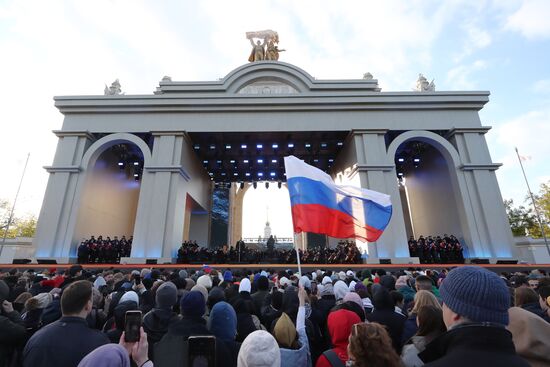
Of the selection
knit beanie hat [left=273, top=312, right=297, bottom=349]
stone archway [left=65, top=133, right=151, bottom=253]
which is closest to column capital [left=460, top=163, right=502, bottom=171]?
knit beanie hat [left=273, top=312, right=297, bottom=349]

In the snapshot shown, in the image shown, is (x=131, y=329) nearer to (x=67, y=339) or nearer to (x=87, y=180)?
(x=67, y=339)

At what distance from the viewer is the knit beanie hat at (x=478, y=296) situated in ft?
4.69

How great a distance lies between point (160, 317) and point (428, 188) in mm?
25138

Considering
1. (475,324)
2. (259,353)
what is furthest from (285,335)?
(475,324)

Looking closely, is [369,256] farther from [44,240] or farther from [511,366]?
[44,240]

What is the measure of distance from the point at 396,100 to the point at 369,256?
12.0 metres

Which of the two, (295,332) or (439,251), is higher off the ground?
(439,251)

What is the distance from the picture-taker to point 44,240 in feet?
57.6

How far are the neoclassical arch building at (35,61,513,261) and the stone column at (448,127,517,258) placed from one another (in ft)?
0.22

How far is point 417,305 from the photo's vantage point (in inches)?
110

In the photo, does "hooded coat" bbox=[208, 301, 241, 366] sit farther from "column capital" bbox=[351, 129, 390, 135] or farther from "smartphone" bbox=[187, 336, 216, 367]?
"column capital" bbox=[351, 129, 390, 135]

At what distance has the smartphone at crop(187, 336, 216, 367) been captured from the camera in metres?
1.61

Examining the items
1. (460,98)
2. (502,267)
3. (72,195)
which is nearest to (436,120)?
(460,98)

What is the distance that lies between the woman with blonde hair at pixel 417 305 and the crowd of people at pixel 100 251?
2037 centimetres
